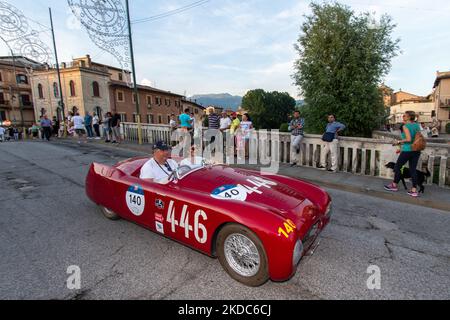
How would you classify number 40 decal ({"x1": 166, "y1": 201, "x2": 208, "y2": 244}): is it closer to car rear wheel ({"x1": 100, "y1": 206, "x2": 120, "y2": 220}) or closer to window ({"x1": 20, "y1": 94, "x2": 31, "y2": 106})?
car rear wheel ({"x1": 100, "y1": 206, "x2": 120, "y2": 220})

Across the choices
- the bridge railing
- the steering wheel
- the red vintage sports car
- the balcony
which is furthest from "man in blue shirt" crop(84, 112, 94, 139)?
the balcony

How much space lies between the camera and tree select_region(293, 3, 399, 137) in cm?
1354

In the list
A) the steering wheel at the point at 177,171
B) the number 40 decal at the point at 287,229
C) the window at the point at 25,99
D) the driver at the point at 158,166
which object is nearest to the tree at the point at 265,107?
the window at the point at 25,99

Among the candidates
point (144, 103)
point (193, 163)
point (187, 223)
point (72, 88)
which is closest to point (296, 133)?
point (193, 163)

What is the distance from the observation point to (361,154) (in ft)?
22.6

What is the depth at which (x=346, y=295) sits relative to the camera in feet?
7.86

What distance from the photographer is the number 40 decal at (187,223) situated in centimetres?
269

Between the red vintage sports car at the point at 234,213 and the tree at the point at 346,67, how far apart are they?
Answer: 12128 mm

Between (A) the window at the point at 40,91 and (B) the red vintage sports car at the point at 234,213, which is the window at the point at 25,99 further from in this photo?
(B) the red vintage sports car at the point at 234,213

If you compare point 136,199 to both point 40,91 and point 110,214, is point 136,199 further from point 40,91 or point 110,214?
point 40,91

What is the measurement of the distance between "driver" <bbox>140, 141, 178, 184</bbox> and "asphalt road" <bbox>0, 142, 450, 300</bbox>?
34.0 inches

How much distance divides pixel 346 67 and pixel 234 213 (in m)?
14.1
